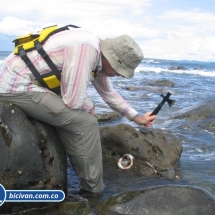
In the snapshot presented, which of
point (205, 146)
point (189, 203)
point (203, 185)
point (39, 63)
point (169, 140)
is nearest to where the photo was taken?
point (39, 63)

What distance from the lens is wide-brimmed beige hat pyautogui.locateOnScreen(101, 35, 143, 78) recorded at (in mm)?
4199

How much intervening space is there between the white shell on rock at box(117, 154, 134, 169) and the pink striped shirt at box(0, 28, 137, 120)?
78.5 inches

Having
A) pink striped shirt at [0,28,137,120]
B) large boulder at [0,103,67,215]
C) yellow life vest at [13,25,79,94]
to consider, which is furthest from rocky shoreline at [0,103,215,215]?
yellow life vest at [13,25,79,94]

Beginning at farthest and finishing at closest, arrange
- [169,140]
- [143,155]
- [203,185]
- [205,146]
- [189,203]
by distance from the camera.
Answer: [205,146] < [169,140] < [143,155] < [203,185] < [189,203]

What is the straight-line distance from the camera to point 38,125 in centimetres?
455

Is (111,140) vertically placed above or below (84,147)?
below

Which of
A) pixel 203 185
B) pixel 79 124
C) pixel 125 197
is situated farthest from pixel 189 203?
pixel 79 124

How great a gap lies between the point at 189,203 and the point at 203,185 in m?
1.37

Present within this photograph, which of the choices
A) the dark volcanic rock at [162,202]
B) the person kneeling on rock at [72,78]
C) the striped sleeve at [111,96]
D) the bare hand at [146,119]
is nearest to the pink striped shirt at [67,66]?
the person kneeling on rock at [72,78]

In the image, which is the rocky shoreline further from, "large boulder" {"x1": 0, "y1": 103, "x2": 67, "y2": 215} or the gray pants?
the gray pants

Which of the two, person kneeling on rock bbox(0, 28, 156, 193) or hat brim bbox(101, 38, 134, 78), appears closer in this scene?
person kneeling on rock bbox(0, 28, 156, 193)

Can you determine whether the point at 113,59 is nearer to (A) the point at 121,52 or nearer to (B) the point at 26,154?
(A) the point at 121,52

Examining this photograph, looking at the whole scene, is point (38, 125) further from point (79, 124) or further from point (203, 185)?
point (203, 185)

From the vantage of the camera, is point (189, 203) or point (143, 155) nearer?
point (189, 203)
